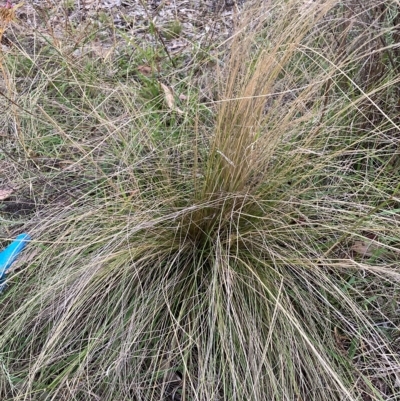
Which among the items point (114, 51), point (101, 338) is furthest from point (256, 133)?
point (114, 51)

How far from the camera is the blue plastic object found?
1785 millimetres

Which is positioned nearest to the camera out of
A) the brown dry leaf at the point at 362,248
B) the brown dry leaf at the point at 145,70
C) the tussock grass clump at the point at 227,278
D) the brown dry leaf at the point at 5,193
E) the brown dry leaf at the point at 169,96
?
the tussock grass clump at the point at 227,278

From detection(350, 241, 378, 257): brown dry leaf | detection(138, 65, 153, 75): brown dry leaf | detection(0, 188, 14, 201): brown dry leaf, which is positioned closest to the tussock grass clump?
detection(350, 241, 378, 257): brown dry leaf

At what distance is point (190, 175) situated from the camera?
6.14 feet

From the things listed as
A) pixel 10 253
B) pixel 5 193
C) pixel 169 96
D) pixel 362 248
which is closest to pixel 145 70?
pixel 169 96

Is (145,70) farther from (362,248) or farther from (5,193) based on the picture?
(362,248)

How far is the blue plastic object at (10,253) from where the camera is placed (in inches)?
70.3

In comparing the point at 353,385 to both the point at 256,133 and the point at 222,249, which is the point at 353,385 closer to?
the point at 222,249

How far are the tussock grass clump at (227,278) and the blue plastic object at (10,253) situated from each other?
0.05 meters

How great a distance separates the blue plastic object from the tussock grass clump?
0.18 feet

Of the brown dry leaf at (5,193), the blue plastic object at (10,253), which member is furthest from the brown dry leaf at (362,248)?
the brown dry leaf at (5,193)

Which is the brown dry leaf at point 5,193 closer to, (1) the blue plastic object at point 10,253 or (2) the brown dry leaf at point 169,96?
(1) the blue plastic object at point 10,253

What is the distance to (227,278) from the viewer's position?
1.57 metres

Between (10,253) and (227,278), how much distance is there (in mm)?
746
